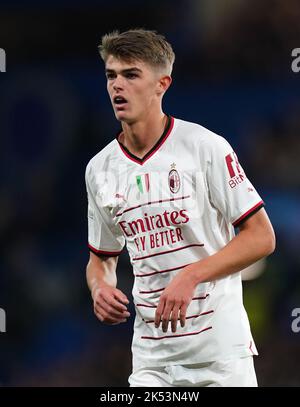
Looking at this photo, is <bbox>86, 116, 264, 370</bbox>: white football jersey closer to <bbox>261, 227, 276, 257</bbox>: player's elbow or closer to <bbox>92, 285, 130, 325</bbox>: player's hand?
<bbox>261, 227, 276, 257</bbox>: player's elbow

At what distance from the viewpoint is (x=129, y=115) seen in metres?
3.53

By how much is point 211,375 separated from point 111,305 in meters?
0.54

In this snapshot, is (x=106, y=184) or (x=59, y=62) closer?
(x=106, y=184)

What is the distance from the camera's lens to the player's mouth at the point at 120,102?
352cm

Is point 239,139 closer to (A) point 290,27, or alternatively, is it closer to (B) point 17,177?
(A) point 290,27

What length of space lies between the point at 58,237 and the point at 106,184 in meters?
2.93

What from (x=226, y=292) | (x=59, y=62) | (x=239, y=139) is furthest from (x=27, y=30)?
(x=226, y=292)

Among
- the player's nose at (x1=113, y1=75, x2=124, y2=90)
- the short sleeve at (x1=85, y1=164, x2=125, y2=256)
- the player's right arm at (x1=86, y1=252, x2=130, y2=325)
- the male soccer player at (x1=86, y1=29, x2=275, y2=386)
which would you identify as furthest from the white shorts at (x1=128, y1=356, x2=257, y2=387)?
the player's nose at (x1=113, y1=75, x2=124, y2=90)

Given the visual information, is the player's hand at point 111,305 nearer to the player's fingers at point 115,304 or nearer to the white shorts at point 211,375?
the player's fingers at point 115,304

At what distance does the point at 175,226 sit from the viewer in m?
3.45

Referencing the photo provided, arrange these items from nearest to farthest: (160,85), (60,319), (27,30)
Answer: (160,85), (60,319), (27,30)

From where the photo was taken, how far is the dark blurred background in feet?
20.7

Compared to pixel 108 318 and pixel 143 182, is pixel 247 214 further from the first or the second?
pixel 108 318

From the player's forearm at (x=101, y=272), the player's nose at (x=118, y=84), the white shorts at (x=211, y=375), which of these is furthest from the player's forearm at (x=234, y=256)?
the player's nose at (x=118, y=84)
